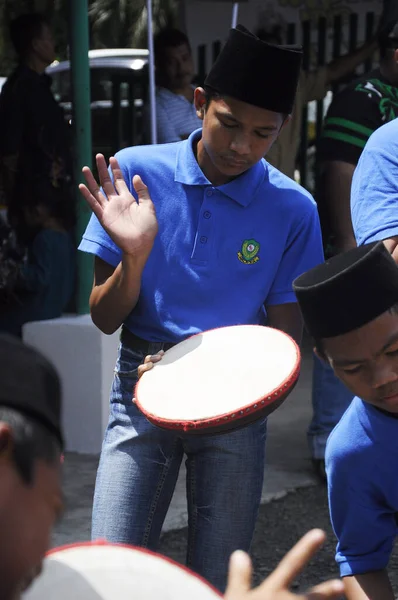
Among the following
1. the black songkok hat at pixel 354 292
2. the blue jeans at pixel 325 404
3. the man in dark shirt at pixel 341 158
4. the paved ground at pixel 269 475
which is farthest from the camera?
the blue jeans at pixel 325 404

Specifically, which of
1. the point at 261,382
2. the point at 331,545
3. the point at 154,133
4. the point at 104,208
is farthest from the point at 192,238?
the point at 154,133

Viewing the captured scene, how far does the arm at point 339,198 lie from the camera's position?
5.05 metres

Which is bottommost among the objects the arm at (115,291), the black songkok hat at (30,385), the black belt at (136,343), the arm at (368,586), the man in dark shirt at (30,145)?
the man in dark shirt at (30,145)

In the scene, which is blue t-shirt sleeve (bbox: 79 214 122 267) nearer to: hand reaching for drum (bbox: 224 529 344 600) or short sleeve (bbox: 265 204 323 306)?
short sleeve (bbox: 265 204 323 306)

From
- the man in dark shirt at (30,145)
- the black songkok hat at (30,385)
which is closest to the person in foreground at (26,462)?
the black songkok hat at (30,385)

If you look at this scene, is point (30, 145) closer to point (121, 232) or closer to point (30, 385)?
point (121, 232)

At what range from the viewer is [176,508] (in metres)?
5.21

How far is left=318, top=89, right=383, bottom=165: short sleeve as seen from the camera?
493 cm

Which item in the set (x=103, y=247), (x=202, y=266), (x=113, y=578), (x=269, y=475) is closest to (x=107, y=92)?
(x=269, y=475)

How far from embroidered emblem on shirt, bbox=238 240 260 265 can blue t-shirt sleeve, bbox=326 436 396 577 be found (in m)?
0.52

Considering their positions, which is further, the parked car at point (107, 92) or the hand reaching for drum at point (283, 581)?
the parked car at point (107, 92)

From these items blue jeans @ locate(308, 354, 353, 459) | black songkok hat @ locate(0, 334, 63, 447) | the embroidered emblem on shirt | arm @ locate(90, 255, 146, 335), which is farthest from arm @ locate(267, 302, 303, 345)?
blue jeans @ locate(308, 354, 353, 459)

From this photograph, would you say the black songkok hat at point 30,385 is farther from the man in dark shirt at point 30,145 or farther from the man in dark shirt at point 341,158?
the man in dark shirt at point 30,145

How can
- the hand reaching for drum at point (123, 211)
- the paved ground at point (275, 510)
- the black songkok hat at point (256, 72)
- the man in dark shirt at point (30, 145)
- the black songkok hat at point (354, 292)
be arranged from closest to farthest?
the black songkok hat at point (354, 292) < the hand reaching for drum at point (123, 211) < the black songkok hat at point (256, 72) < the paved ground at point (275, 510) < the man in dark shirt at point (30, 145)
